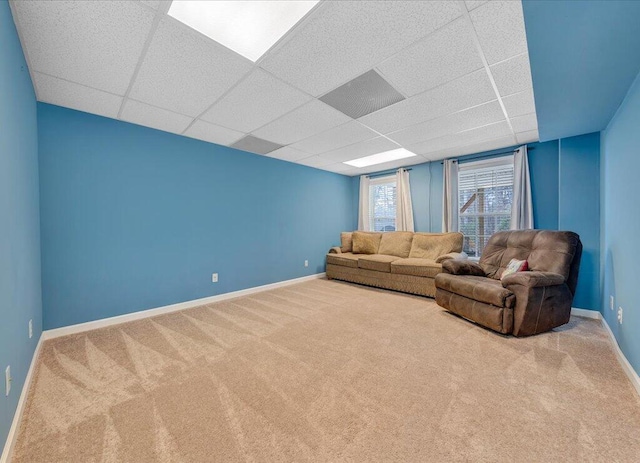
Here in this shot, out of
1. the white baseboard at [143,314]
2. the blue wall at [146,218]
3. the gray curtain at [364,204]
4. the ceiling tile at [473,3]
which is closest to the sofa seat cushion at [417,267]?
the gray curtain at [364,204]

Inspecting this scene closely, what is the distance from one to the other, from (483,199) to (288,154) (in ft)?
11.4

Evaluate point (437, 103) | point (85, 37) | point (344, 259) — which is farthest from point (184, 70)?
point (344, 259)

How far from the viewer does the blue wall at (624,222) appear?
1.73m

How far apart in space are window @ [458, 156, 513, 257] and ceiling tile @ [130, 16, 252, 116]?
4103 mm

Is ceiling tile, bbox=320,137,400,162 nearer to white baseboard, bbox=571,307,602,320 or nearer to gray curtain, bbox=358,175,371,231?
gray curtain, bbox=358,175,371,231

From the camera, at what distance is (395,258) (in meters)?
4.55

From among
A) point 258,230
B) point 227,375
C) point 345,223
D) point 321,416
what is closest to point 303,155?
point 258,230

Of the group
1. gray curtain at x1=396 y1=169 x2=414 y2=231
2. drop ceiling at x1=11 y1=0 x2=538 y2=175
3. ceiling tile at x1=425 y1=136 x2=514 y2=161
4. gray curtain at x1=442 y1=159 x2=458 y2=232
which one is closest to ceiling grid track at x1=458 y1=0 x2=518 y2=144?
drop ceiling at x1=11 y1=0 x2=538 y2=175

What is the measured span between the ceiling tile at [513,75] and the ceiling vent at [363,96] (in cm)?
78

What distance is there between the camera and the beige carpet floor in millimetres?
1205

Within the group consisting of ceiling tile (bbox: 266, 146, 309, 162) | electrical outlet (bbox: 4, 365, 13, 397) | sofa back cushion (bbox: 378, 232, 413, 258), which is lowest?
electrical outlet (bbox: 4, 365, 13, 397)

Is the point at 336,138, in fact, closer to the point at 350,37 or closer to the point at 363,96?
the point at 363,96

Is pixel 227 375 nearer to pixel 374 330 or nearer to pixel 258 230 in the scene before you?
pixel 374 330

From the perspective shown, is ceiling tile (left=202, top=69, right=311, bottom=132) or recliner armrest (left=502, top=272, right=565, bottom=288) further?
recliner armrest (left=502, top=272, right=565, bottom=288)
